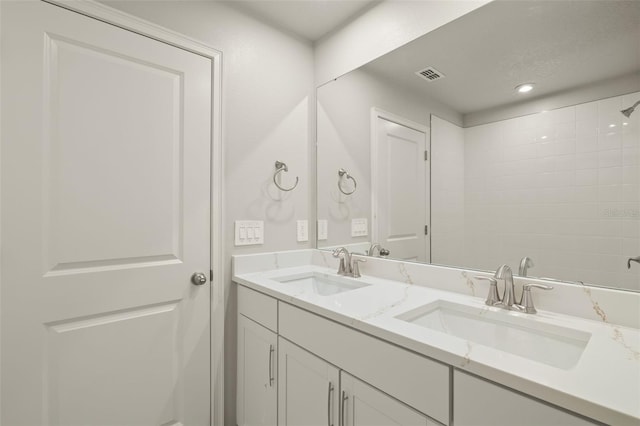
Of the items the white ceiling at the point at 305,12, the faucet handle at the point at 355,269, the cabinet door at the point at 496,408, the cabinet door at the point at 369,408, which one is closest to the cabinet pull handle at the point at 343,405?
the cabinet door at the point at 369,408

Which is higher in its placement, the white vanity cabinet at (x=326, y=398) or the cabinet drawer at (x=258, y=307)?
the cabinet drawer at (x=258, y=307)

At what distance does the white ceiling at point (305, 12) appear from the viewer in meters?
1.67

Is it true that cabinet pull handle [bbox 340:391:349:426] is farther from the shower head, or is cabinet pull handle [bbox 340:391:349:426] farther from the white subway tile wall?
the shower head

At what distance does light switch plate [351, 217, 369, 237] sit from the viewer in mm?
1765

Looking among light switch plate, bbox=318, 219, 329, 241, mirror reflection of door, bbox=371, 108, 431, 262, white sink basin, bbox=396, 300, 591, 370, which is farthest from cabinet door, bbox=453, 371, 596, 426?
light switch plate, bbox=318, 219, 329, 241

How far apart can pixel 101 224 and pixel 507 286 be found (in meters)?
1.60

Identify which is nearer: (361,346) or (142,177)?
(361,346)

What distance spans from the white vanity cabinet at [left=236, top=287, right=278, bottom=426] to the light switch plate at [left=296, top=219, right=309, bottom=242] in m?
0.51

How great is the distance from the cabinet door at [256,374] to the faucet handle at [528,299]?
3.19ft

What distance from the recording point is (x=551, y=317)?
39.6 inches

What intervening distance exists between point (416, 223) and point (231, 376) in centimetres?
127

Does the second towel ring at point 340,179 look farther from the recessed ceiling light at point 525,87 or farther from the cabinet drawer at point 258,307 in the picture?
the recessed ceiling light at point 525,87

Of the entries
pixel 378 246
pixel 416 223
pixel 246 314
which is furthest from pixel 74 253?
pixel 416 223

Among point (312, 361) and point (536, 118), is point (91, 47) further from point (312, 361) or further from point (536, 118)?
point (536, 118)
